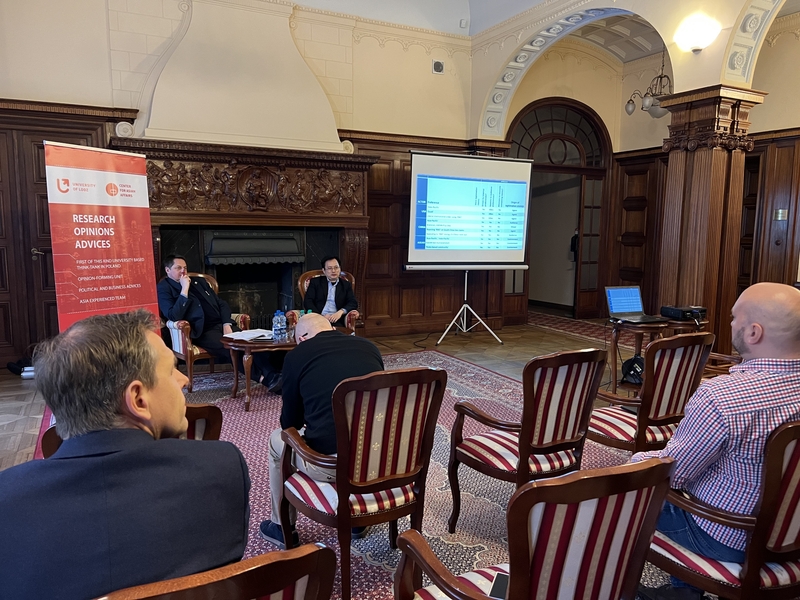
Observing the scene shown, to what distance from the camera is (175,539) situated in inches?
35.0

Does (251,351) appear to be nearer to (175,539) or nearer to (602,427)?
(602,427)

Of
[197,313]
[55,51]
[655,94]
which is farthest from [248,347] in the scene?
[655,94]

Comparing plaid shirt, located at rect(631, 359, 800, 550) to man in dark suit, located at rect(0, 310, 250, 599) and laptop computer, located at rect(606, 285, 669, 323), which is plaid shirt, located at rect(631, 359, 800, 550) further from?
laptop computer, located at rect(606, 285, 669, 323)

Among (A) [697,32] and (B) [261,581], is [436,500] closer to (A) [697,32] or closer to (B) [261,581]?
(B) [261,581]

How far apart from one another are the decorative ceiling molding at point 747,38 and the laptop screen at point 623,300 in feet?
5.98

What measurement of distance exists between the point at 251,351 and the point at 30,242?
8.96 feet

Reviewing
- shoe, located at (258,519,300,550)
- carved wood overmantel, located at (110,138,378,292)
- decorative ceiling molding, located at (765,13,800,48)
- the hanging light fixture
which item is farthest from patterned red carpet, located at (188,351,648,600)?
decorative ceiling molding, located at (765,13,800,48)

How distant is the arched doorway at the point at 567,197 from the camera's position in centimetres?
782

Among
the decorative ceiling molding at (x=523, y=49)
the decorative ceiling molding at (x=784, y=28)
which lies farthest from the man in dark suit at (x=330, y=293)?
the decorative ceiling molding at (x=784, y=28)

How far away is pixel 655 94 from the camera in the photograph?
7.21 m

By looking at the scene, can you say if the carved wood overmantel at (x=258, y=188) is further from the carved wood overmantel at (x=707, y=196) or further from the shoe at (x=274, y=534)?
the shoe at (x=274, y=534)

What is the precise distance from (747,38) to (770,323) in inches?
147

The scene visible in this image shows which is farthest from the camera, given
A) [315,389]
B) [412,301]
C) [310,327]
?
[412,301]

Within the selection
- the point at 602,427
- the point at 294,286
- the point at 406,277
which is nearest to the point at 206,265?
the point at 294,286
